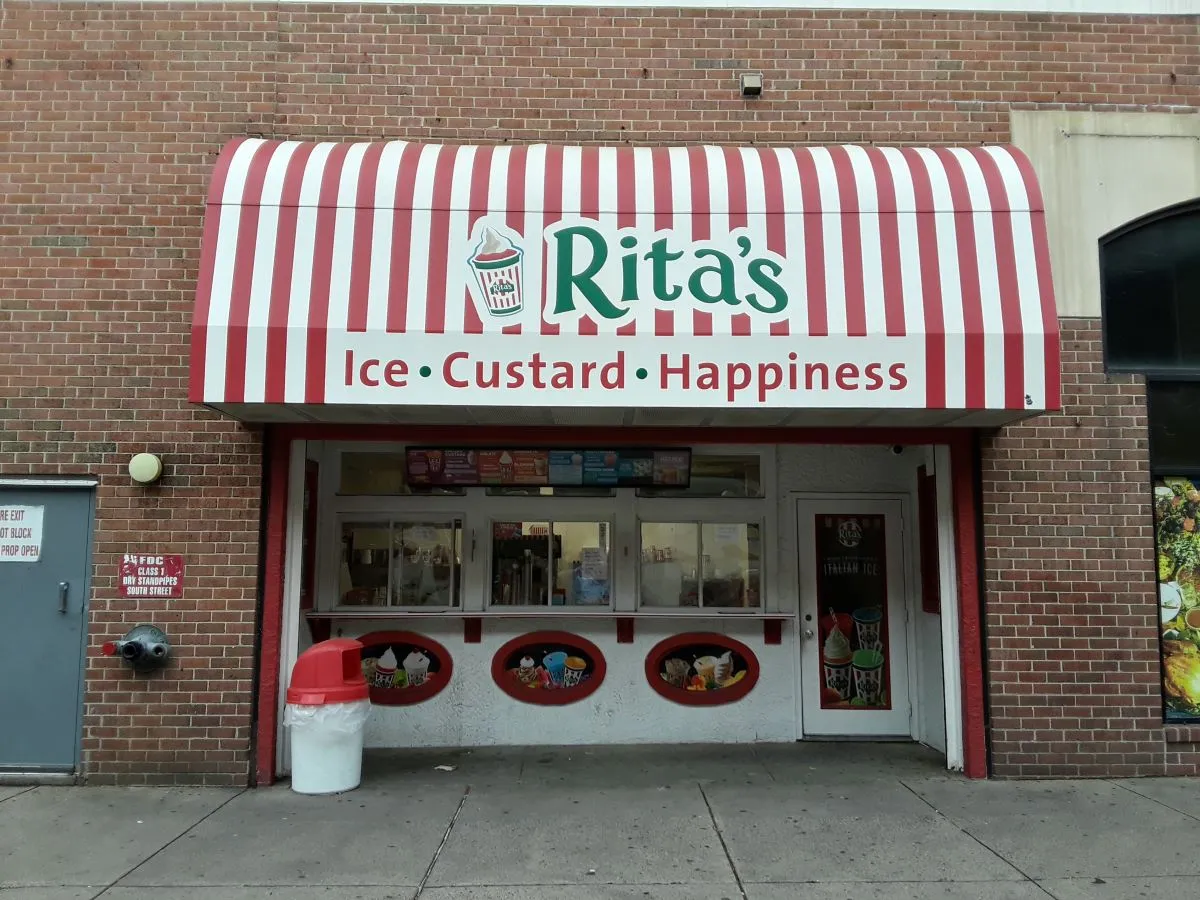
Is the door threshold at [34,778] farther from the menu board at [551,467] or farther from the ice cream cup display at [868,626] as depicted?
the ice cream cup display at [868,626]

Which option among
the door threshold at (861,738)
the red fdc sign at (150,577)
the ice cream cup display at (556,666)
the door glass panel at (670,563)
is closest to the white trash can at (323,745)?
the red fdc sign at (150,577)

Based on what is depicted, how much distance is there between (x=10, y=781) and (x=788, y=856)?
5738mm

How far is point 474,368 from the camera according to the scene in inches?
229

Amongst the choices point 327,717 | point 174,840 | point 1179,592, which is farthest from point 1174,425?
point 174,840

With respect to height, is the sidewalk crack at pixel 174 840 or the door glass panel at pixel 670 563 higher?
the door glass panel at pixel 670 563

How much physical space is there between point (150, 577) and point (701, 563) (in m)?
4.67

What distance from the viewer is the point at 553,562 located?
7.95 metres

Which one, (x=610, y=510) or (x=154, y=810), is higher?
(x=610, y=510)

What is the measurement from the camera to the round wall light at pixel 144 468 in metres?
6.36

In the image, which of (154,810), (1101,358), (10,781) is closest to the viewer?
(154,810)

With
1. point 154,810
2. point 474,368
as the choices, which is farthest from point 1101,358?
point 154,810

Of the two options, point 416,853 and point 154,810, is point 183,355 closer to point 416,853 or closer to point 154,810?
point 154,810

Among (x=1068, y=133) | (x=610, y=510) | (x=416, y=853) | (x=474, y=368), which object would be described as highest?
(x=1068, y=133)

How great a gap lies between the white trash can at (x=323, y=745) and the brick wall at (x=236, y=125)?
0.48 meters
